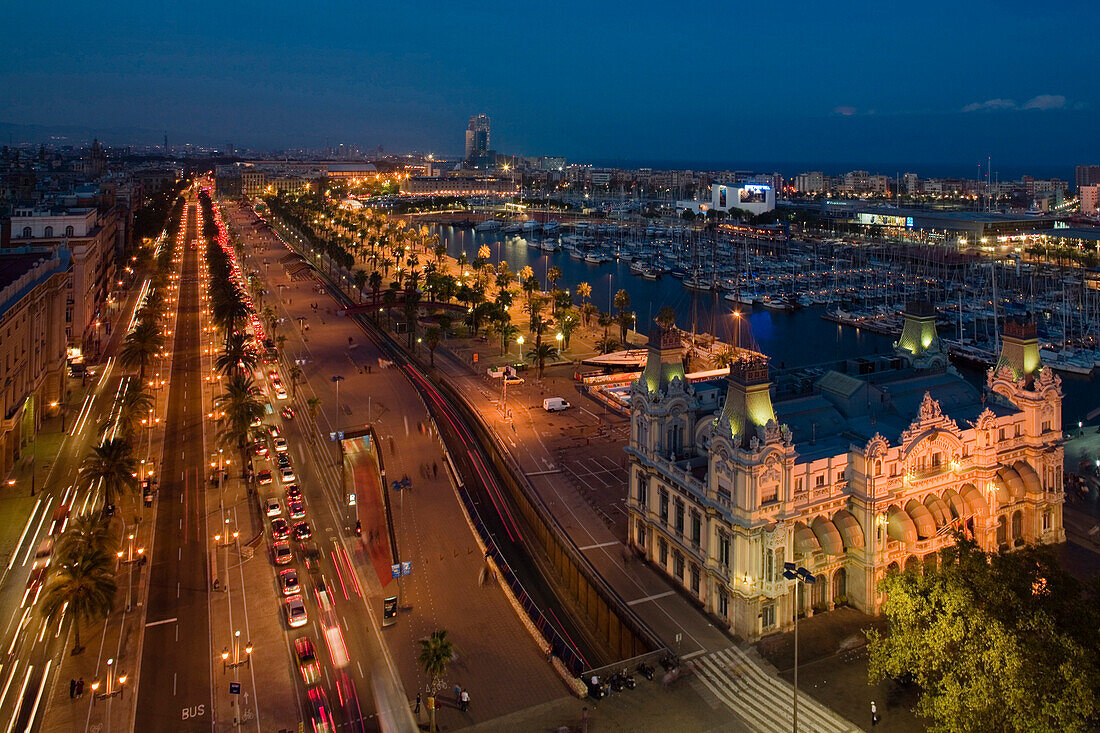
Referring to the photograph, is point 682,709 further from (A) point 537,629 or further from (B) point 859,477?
(B) point 859,477

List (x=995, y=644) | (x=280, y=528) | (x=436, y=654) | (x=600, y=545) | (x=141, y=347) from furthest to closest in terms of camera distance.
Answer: (x=141, y=347) → (x=280, y=528) → (x=600, y=545) → (x=436, y=654) → (x=995, y=644)

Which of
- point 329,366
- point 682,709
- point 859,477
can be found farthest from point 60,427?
point 859,477

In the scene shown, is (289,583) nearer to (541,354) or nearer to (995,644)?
(995,644)

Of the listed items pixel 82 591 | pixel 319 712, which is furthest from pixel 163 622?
pixel 319 712

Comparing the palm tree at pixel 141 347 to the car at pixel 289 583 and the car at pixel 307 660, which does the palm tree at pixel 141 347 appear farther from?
the car at pixel 307 660

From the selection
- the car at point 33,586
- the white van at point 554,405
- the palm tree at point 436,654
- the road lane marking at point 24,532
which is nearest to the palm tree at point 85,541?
the car at point 33,586

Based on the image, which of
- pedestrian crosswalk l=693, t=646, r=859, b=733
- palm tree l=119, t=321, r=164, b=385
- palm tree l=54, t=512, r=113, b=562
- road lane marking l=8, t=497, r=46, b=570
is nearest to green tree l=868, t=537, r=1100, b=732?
pedestrian crosswalk l=693, t=646, r=859, b=733

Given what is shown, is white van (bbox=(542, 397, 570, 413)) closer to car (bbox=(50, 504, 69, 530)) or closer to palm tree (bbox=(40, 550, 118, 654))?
car (bbox=(50, 504, 69, 530))
